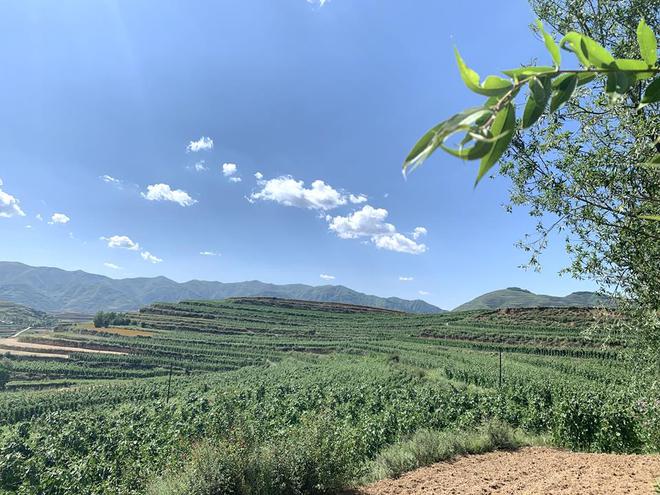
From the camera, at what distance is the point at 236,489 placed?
484cm

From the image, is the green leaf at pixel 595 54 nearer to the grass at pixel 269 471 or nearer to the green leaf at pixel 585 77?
the green leaf at pixel 585 77

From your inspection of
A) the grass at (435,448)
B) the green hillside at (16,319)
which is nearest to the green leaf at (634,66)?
the grass at (435,448)

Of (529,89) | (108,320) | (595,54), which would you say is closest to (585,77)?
(595,54)

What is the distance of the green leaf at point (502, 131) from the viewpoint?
648 millimetres

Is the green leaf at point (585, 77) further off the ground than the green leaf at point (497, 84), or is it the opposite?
the green leaf at point (585, 77)

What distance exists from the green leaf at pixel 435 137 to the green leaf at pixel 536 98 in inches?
7.4

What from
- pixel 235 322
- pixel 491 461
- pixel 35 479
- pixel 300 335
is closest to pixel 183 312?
pixel 235 322

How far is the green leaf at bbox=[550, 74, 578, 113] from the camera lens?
2.57 feet

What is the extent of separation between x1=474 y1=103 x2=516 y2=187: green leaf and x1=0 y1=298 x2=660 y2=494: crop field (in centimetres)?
540

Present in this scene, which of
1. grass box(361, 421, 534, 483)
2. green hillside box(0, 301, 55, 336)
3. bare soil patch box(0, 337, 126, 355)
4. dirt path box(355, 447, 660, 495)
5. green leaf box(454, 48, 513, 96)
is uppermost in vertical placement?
green leaf box(454, 48, 513, 96)

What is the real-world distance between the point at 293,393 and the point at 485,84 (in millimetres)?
28266

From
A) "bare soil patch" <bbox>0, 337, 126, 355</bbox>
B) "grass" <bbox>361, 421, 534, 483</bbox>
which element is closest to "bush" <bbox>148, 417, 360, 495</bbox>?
"grass" <bbox>361, 421, 534, 483</bbox>

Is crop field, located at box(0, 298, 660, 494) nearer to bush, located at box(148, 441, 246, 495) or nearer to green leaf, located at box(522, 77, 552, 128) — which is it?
bush, located at box(148, 441, 246, 495)

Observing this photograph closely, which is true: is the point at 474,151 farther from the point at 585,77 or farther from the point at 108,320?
the point at 108,320
